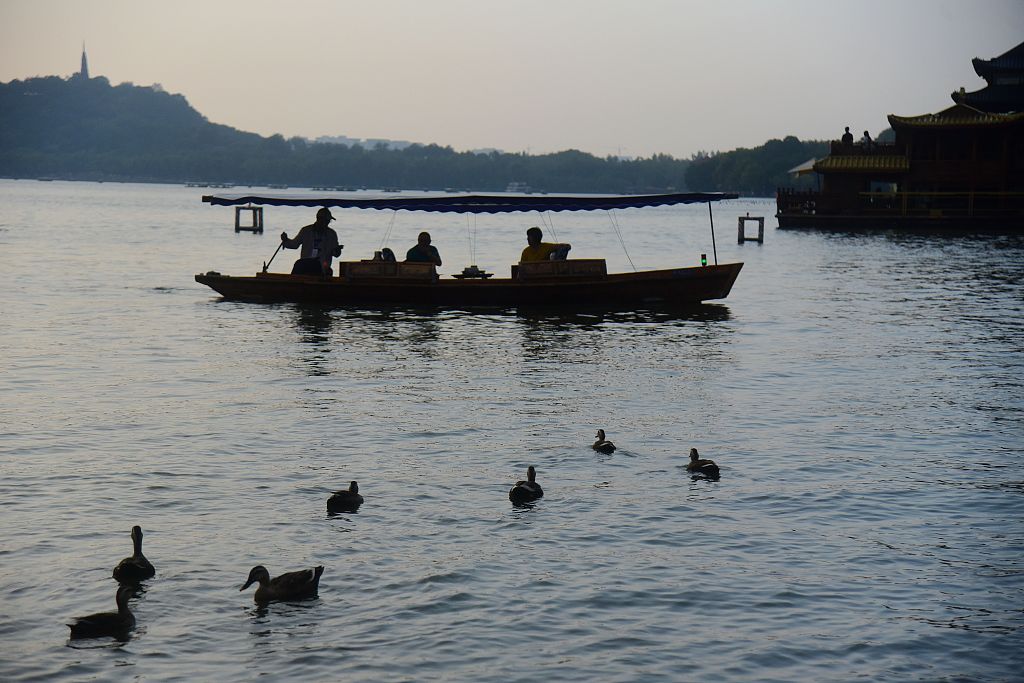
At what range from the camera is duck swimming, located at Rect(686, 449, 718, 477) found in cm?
1393

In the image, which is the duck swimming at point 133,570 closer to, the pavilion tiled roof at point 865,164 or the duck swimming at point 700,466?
the duck swimming at point 700,466

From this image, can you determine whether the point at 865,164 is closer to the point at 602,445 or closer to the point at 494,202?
the point at 494,202

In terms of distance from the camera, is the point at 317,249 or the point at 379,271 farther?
the point at 317,249

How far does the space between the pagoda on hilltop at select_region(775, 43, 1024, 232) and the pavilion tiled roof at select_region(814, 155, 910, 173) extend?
7 centimetres

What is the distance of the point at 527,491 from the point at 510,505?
260 mm

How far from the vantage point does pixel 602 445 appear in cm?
1516

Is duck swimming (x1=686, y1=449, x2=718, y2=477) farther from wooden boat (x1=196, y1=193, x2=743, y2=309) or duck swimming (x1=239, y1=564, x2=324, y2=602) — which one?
wooden boat (x1=196, y1=193, x2=743, y2=309)

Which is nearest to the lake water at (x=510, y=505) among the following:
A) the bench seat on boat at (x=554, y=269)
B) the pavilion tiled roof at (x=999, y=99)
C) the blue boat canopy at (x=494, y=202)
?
the bench seat on boat at (x=554, y=269)

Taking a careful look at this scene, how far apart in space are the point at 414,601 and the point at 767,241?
2853 inches

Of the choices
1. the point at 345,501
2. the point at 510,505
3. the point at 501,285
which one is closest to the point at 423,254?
the point at 501,285

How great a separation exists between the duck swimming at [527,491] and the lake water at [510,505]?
25 centimetres

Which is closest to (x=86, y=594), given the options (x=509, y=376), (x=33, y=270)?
(x=509, y=376)

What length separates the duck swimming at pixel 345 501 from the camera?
12188 millimetres

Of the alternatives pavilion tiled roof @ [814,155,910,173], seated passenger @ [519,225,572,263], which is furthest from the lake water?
pavilion tiled roof @ [814,155,910,173]
